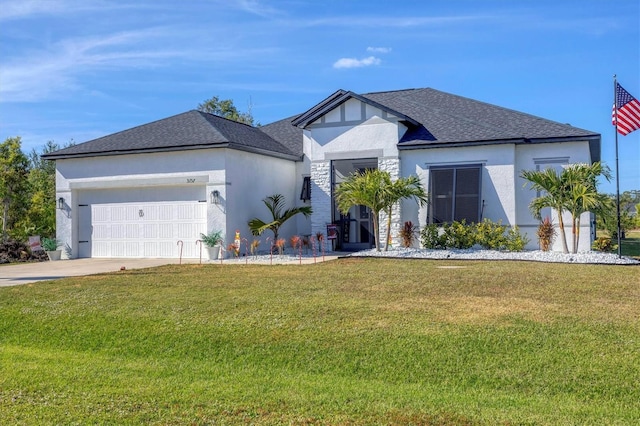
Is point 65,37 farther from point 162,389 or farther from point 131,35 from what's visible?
point 162,389

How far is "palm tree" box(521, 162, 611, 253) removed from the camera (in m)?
15.8

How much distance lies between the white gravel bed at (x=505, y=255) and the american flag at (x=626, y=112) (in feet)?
12.0

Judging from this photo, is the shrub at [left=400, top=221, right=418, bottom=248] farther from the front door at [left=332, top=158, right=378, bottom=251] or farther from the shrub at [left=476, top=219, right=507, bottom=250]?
the shrub at [left=476, top=219, right=507, bottom=250]

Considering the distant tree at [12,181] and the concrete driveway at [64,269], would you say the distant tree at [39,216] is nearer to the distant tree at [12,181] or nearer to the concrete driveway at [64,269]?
the distant tree at [12,181]

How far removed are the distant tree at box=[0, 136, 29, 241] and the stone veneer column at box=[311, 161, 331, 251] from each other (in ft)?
38.4

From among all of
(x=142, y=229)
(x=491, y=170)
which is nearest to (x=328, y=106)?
(x=491, y=170)

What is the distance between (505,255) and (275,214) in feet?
25.7

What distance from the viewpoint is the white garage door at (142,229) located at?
1862 centimetres

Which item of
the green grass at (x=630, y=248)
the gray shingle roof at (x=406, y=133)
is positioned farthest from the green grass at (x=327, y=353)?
the green grass at (x=630, y=248)

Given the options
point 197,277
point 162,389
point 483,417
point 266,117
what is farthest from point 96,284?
point 266,117

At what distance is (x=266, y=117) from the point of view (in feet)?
151

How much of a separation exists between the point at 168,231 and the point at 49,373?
12.6m

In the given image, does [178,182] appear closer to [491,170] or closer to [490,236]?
[490,236]

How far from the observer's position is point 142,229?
1914 cm
